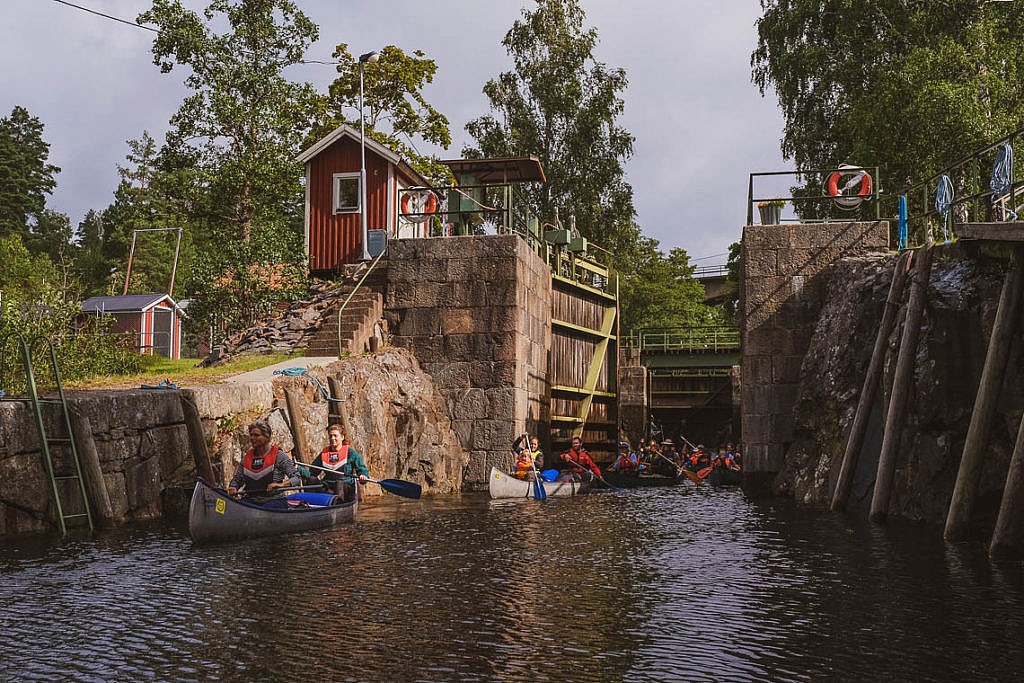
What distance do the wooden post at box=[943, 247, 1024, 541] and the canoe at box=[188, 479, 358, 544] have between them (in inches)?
294

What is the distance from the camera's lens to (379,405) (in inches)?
725

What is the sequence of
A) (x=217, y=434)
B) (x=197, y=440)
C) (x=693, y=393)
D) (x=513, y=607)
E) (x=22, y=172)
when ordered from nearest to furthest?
(x=513, y=607), (x=197, y=440), (x=217, y=434), (x=693, y=393), (x=22, y=172)

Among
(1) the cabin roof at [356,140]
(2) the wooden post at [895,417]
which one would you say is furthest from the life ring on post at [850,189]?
(1) the cabin roof at [356,140]

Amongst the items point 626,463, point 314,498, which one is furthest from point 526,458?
point 314,498

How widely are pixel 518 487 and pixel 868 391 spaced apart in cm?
661

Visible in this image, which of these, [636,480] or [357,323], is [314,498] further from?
[636,480]

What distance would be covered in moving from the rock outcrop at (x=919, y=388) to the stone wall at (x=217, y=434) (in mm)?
6638

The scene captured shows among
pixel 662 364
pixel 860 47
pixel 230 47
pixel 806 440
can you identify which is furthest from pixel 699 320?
pixel 806 440

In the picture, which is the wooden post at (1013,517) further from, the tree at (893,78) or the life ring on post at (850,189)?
the tree at (893,78)

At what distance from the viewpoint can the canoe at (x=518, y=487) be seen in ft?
58.4

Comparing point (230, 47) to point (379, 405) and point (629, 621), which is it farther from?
point (629, 621)

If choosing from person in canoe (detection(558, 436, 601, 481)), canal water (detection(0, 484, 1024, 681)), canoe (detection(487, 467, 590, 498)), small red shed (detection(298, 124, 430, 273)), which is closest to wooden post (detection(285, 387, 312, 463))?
canal water (detection(0, 484, 1024, 681))

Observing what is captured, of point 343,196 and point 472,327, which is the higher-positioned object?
point 343,196

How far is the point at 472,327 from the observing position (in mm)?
20438
